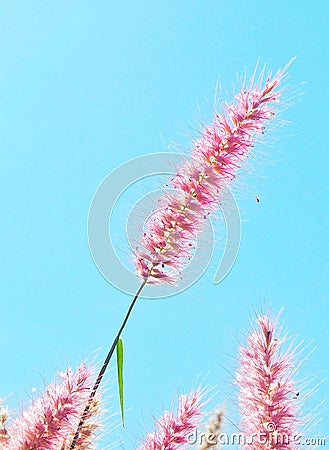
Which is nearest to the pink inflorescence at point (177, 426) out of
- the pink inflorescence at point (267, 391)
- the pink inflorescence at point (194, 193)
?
the pink inflorescence at point (267, 391)

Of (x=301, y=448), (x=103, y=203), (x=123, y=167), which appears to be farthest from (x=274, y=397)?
(x=123, y=167)

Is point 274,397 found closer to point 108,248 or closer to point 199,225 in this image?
point 199,225

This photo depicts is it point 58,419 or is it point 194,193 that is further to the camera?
point 194,193

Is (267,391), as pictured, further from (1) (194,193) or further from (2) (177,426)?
(1) (194,193)

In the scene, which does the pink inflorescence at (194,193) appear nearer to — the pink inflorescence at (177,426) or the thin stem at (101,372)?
the thin stem at (101,372)

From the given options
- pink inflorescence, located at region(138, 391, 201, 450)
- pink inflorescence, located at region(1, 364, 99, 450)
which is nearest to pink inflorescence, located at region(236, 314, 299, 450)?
pink inflorescence, located at region(138, 391, 201, 450)

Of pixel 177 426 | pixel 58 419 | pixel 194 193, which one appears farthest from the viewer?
pixel 194 193

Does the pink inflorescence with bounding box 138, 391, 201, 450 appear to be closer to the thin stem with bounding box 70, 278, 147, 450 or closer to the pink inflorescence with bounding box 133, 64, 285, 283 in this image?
the thin stem with bounding box 70, 278, 147, 450

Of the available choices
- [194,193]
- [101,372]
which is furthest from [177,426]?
[194,193]
